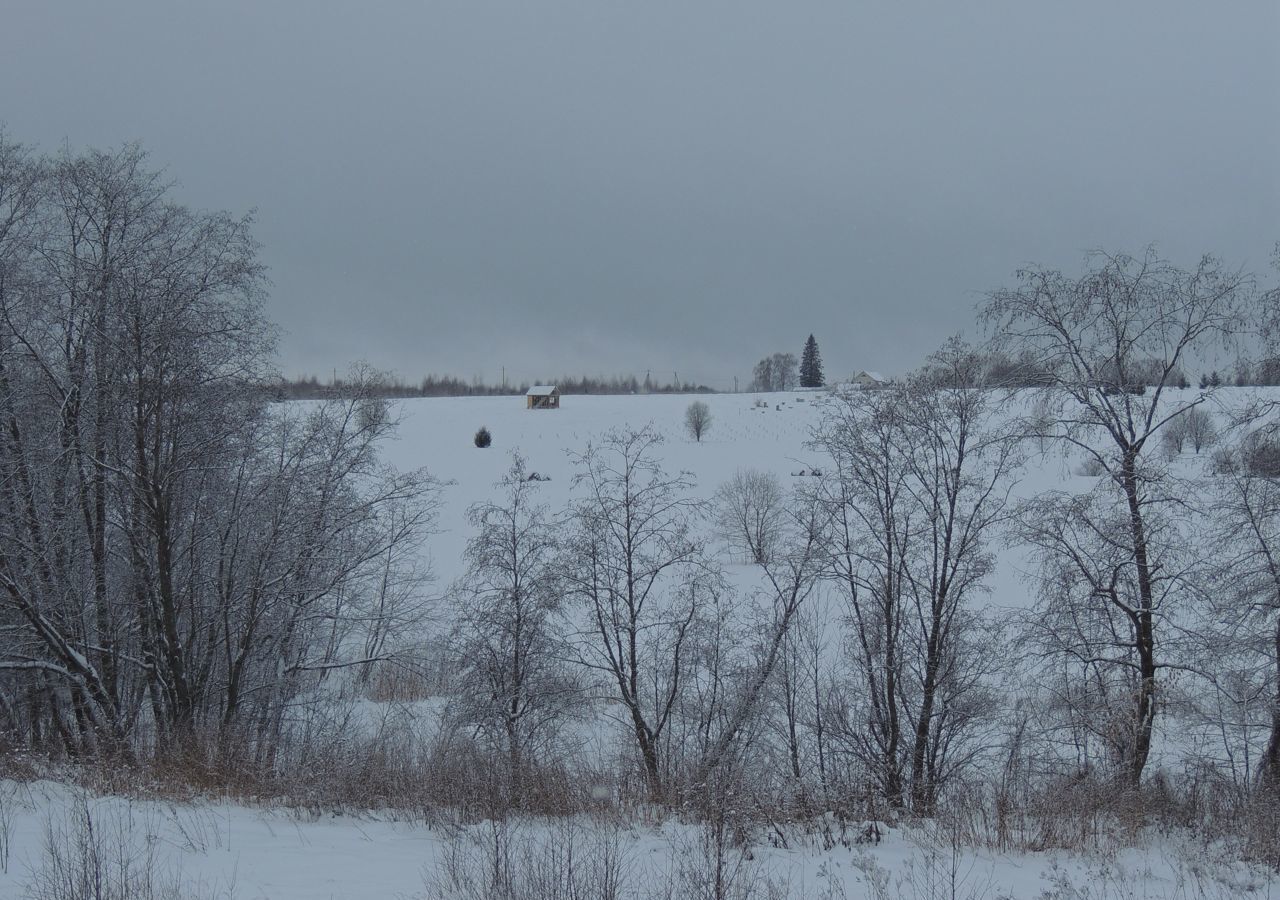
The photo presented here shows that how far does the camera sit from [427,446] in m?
53.8

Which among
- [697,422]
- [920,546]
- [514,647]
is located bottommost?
[514,647]

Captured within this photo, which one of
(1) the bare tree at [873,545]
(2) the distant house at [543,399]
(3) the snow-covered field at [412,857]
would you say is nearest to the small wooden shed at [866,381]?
(1) the bare tree at [873,545]

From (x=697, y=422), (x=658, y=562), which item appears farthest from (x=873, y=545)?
(x=697, y=422)

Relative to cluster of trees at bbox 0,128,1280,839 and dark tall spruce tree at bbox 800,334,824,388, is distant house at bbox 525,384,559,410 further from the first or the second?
cluster of trees at bbox 0,128,1280,839

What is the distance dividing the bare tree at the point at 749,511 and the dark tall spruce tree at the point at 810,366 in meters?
63.4

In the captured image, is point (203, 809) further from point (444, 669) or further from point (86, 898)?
point (444, 669)

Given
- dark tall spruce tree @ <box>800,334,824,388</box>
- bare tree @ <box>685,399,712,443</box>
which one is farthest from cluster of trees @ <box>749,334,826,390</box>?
bare tree @ <box>685,399,712,443</box>

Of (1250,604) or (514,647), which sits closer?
(1250,604)

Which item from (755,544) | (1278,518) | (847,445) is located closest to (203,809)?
(847,445)

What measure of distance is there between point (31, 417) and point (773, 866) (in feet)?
42.7

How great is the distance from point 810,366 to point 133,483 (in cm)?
9381

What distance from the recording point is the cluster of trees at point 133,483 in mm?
11969

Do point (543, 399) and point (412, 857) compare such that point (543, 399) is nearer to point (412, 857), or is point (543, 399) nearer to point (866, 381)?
point (866, 381)

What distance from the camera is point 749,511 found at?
1339 inches
